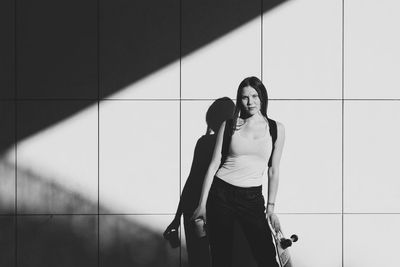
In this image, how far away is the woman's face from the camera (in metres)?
4.43

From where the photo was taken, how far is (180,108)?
527 centimetres

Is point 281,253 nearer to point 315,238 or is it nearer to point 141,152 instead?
point 315,238

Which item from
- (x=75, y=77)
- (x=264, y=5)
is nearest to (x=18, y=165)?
(x=75, y=77)

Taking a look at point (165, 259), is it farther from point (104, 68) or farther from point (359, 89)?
point (359, 89)

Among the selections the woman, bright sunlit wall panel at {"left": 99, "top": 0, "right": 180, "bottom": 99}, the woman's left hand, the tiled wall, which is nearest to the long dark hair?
the woman

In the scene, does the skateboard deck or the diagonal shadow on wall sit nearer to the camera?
the skateboard deck

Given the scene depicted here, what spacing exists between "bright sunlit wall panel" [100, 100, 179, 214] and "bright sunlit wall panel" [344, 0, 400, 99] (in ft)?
6.07

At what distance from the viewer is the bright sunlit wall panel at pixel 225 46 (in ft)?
17.2

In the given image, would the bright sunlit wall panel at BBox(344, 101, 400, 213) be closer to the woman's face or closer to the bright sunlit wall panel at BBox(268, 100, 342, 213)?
the bright sunlit wall panel at BBox(268, 100, 342, 213)

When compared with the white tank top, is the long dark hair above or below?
above

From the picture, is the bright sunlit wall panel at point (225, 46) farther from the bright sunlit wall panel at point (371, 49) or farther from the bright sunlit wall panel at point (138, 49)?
the bright sunlit wall panel at point (371, 49)

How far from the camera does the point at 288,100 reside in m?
5.24

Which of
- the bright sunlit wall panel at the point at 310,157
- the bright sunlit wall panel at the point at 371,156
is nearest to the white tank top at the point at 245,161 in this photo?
the bright sunlit wall panel at the point at 310,157

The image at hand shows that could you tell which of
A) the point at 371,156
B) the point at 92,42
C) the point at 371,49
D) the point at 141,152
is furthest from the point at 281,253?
the point at 92,42
